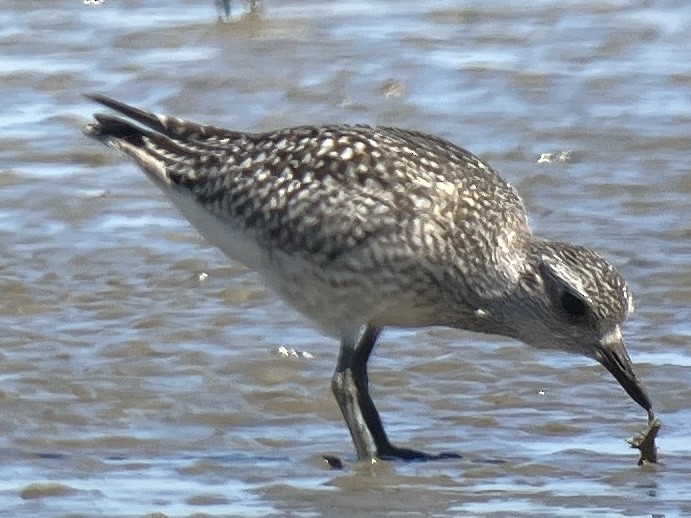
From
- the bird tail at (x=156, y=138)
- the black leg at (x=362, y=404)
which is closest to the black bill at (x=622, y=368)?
the black leg at (x=362, y=404)

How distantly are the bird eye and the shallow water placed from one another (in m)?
0.56

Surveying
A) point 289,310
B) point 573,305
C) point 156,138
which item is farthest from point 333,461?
point 289,310

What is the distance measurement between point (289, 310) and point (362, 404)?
1.70 metres

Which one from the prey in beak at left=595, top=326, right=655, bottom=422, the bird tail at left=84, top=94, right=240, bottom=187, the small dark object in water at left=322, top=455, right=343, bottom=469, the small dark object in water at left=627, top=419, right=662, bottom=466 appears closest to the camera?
the small dark object in water at left=627, top=419, right=662, bottom=466

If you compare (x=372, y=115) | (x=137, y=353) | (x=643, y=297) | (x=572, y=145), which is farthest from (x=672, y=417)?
(x=372, y=115)

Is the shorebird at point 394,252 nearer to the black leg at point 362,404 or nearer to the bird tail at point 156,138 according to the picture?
the black leg at point 362,404

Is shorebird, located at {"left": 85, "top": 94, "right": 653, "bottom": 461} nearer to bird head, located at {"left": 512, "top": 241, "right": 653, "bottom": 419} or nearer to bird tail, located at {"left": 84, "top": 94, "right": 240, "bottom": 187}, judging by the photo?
bird head, located at {"left": 512, "top": 241, "right": 653, "bottom": 419}

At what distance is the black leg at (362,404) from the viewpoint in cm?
878

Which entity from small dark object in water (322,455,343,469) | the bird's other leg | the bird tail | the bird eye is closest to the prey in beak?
the bird eye

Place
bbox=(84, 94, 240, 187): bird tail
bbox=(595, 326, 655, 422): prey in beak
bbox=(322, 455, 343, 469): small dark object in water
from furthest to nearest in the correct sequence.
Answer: bbox=(84, 94, 240, 187): bird tail
bbox=(322, 455, 343, 469): small dark object in water
bbox=(595, 326, 655, 422): prey in beak

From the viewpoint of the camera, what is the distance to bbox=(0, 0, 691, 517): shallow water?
27.8 ft

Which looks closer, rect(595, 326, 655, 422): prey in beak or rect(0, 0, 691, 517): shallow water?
rect(0, 0, 691, 517): shallow water

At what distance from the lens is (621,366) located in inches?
339

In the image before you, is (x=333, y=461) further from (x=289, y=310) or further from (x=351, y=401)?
(x=289, y=310)
